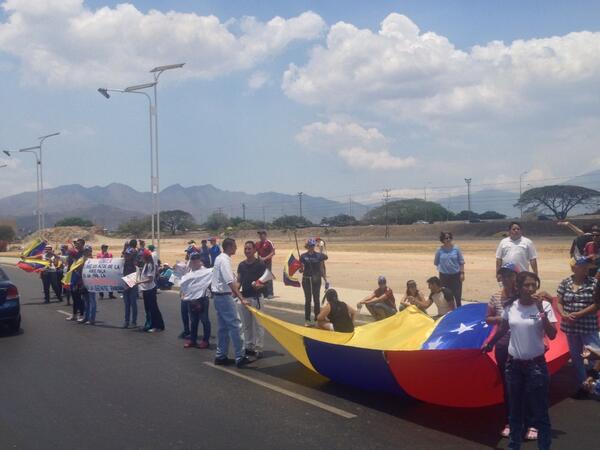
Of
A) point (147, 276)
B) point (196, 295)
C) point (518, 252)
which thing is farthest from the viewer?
point (147, 276)

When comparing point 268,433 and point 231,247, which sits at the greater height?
point 231,247

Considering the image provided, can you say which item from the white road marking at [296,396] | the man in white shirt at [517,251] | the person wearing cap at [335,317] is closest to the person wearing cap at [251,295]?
the white road marking at [296,396]

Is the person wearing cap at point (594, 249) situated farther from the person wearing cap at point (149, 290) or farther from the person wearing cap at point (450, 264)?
the person wearing cap at point (149, 290)

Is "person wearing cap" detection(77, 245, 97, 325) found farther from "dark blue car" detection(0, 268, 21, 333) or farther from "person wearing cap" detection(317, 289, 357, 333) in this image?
"person wearing cap" detection(317, 289, 357, 333)

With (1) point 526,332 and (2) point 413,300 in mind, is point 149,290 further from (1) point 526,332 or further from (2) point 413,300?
(1) point 526,332

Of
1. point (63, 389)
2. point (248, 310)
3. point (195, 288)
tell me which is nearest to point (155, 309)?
point (195, 288)

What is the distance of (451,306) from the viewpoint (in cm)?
1043

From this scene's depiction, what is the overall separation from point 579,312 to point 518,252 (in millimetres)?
3515

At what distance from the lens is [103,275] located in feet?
43.8

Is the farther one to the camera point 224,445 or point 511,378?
point 224,445

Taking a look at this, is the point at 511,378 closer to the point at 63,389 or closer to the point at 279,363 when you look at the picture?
the point at 279,363

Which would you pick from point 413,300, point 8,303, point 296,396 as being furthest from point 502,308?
point 8,303

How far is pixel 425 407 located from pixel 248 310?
10.8 feet

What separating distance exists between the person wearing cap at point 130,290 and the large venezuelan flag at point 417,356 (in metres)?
5.21
